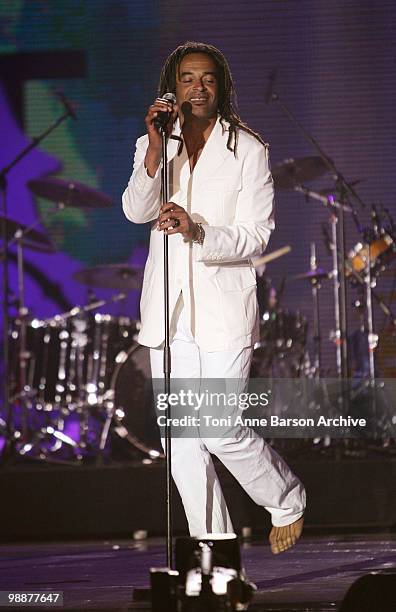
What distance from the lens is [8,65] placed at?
505 cm

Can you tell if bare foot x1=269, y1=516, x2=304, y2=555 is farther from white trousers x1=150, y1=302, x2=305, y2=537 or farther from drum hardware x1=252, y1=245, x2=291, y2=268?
drum hardware x1=252, y1=245, x2=291, y2=268

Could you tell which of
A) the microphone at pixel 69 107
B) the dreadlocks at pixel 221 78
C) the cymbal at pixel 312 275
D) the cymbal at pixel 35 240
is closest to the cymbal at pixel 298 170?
the cymbal at pixel 312 275

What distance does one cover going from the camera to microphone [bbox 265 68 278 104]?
16.3 ft

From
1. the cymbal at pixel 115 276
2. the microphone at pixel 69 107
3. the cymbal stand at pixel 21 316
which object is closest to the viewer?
the microphone at pixel 69 107

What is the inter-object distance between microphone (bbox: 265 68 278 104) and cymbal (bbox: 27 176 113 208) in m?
0.92

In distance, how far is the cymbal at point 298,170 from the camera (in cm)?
502

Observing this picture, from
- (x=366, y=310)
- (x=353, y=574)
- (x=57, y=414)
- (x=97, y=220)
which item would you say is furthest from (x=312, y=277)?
(x=353, y=574)

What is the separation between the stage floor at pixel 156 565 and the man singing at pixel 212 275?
0.75 feet

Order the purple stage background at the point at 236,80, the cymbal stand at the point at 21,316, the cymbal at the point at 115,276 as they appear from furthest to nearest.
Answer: the cymbal stand at the point at 21,316 → the cymbal at the point at 115,276 → the purple stage background at the point at 236,80

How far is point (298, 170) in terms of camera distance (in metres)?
5.02

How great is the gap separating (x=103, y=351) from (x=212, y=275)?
7.66 ft

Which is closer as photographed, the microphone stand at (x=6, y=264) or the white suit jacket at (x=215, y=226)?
the white suit jacket at (x=215, y=226)

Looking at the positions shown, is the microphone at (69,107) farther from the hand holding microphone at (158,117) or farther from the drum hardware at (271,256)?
the hand holding microphone at (158,117)

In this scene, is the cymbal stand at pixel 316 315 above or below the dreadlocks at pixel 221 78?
below
